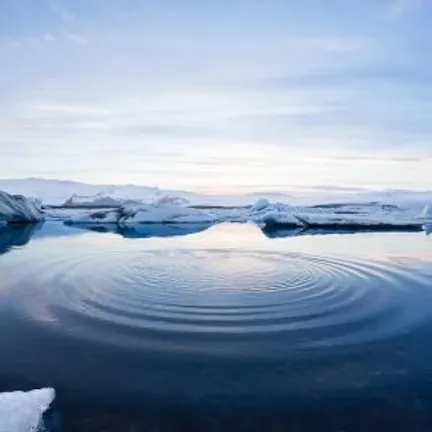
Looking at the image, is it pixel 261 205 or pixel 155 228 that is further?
pixel 261 205

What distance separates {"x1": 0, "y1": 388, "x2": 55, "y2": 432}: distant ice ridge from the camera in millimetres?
2559

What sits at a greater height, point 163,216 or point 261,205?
point 261,205

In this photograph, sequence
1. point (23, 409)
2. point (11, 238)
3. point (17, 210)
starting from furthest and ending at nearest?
point (17, 210), point (11, 238), point (23, 409)

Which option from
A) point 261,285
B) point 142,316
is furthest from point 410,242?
point 142,316

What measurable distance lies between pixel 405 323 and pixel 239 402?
94.5 inches

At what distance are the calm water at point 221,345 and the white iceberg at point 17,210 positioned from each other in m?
11.4

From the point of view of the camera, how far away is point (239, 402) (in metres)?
3.00

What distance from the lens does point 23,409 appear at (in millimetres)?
2691

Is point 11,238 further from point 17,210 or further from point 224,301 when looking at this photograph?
point 224,301

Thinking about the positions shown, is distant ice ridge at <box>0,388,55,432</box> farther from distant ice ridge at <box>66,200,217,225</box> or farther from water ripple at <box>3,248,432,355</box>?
distant ice ridge at <box>66,200,217,225</box>

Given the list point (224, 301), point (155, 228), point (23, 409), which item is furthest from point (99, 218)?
point (23, 409)

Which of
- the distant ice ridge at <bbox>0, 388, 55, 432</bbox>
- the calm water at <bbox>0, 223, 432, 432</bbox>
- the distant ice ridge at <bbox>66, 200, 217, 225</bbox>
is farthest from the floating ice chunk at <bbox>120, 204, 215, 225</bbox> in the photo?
the distant ice ridge at <bbox>0, 388, 55, 432</bbox>

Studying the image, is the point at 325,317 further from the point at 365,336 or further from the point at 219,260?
the point at 219,260

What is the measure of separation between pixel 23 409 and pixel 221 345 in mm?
1683
